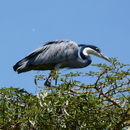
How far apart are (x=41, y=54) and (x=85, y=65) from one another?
2.66 ft

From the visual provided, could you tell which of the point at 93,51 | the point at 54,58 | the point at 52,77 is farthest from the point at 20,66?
the point at 52,77

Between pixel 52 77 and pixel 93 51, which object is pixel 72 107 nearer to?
pixel 52 77

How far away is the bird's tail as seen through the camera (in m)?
6.89

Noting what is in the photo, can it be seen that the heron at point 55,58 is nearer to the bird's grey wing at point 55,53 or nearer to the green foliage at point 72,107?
the bird's grey wing at point 55,53

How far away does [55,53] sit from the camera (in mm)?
7352

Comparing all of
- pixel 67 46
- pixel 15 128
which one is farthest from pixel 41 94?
pixel 67 46

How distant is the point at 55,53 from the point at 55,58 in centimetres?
8

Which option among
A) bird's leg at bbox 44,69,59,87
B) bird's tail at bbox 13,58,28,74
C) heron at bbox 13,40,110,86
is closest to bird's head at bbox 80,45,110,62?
heron at bbox 13,40,110,86

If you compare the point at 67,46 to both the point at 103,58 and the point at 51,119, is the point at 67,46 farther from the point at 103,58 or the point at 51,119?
the point at 51,119

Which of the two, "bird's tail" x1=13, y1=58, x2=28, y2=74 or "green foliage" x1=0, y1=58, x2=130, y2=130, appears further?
"bird's tail" x1=13, y1=58, x2=28, y2=74

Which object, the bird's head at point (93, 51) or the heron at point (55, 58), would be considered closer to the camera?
the heron at point (55, 58)

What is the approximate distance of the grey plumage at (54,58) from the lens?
7031mm

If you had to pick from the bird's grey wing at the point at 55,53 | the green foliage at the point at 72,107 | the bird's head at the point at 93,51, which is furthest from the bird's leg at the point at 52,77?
the bird's head at the point at 93,51

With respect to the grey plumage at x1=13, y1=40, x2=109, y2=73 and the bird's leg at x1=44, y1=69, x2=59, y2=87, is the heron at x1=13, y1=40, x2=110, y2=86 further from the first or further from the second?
the bird's leg at x1=44, y1=69, x2=59, y2=87
